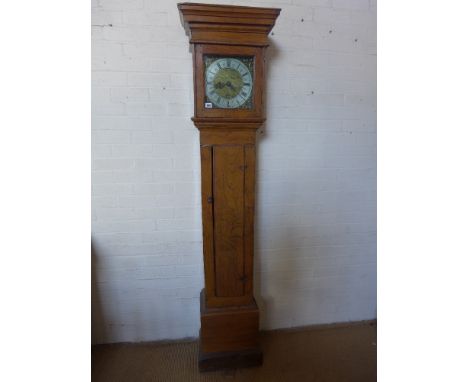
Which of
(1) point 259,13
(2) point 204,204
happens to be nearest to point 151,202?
(2) point 204,204

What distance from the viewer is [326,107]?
1817mm

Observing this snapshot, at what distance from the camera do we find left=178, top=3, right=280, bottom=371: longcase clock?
137 cm

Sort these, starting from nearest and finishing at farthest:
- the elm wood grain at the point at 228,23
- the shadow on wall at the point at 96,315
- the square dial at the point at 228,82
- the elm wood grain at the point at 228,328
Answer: the elm wood grain at the point at 228,23 < the square dial at the point at 228,82 < the elm wood grain at the point at 228,328 < the shadow on wall at the point at 96,315

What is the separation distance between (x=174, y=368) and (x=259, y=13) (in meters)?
1.91

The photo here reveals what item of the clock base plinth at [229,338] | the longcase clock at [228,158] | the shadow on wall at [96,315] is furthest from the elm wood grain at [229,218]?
the shadow on wall at [96,315]

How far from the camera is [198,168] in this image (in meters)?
1.76

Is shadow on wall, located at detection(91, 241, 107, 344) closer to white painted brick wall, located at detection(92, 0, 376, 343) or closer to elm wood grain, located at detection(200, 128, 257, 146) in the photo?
white painted brick wall, located at detection(92, 0, 376, 343)

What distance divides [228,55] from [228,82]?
4.7 inches

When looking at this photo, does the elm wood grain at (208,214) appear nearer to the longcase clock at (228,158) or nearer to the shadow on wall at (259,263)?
the longcase clock at (228,158)

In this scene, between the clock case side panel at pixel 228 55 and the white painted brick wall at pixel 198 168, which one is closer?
the clock case side panel at pixel 228 55

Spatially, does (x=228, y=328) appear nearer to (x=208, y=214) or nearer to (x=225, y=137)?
(x=208, y=214)

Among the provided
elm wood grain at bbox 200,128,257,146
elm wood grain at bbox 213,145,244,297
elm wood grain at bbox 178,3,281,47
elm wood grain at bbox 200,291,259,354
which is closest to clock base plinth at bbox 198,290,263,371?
elm wood grain at bbox 200,291,259,354

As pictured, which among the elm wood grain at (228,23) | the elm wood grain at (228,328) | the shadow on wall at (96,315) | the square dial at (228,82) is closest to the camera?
the elm wood grain at (228,23)

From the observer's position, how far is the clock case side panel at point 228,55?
1385 millimetres
